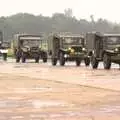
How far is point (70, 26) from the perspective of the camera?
134375 mm

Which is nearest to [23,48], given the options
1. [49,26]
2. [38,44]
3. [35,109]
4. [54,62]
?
[38,44]

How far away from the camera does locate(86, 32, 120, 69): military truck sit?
101ft

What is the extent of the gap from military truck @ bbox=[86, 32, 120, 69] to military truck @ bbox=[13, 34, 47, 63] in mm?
11831

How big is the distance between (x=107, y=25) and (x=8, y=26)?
2364cm

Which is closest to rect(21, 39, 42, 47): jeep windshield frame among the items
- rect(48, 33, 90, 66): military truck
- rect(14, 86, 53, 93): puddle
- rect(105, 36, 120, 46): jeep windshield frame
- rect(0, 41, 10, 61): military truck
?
rect(48, 33, 90, 66): military truck

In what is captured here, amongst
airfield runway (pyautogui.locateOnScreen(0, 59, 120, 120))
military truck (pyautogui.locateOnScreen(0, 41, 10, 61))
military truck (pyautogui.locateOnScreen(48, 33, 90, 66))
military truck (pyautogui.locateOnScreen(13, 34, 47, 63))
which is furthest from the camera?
military truck (pyautogui.locateOnScreen(0, 41, 10, 61))

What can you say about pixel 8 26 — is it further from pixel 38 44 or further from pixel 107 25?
pixel 38 44

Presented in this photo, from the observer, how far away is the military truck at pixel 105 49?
30906mm

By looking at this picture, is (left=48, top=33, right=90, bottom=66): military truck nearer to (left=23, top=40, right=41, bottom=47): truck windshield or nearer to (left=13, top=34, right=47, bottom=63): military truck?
(left=13, top=34, right=47, bottom=63): military truck

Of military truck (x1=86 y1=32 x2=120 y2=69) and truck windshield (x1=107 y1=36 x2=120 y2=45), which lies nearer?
military truck (x1=86 y1=32 x2=120 y2=69)

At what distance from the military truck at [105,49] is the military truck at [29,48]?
11.8m

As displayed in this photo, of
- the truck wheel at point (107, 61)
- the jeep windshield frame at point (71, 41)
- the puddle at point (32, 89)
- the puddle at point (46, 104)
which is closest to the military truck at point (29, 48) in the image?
the jeep windshield frame at point (71, 41)

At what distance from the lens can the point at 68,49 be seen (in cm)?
3750

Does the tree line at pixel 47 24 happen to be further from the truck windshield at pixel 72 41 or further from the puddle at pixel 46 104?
the puddle at pixel 46 104
